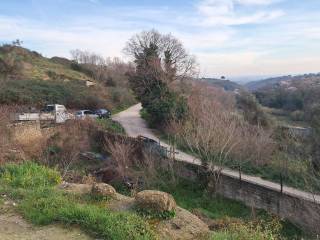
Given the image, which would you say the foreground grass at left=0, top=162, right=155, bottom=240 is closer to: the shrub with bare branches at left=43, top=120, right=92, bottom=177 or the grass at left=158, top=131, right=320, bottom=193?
the grass at left=158, top=131, right=320, bottom=193

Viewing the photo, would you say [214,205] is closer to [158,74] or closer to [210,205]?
[210,205]

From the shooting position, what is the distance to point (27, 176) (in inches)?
347

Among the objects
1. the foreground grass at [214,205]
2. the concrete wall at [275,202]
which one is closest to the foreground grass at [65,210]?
A: the foreground grass at [214,205]

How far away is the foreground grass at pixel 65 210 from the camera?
6.06 meters

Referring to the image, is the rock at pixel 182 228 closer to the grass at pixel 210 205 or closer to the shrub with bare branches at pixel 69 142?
the grass at pixel 210 205

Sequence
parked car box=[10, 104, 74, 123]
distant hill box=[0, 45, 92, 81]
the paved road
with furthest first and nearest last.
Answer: distant hill box=[0, 45, 92, 81]
parked car box=[10, 104, 74, 123]
the paved road

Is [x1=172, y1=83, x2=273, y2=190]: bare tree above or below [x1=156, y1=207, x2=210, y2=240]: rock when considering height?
below

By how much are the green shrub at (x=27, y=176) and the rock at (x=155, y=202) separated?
262 centimetres

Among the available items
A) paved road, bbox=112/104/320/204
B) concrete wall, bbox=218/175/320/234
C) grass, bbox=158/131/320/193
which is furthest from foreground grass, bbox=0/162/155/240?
paved road, bbox=112/104/320/204

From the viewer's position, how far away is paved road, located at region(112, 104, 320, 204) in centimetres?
1923

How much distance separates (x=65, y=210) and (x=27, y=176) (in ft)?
8.22

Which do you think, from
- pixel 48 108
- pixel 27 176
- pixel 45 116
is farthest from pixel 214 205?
pixel 48 108

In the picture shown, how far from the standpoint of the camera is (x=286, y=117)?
2229 inches

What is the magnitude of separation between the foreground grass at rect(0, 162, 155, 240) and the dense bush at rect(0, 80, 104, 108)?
33299 mm
